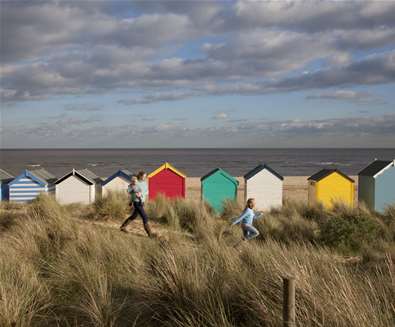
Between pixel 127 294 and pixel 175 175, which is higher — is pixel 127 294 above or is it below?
below

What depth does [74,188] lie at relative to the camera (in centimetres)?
1404

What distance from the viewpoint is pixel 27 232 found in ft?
25.1

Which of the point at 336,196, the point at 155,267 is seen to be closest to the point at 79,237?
the point at 155,267

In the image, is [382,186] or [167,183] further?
[167,183]

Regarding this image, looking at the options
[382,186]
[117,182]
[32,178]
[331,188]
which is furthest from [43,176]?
[382,186]

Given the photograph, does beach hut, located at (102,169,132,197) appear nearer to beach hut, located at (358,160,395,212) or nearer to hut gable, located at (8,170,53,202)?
hut gable, located at (8,170,53,202)

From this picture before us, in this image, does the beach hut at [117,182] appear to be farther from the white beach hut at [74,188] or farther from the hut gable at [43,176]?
the hut gable at [43,176]

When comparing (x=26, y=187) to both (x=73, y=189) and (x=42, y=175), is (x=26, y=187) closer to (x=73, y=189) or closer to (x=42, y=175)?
(x=42, y=175)

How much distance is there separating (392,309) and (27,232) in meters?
5.72

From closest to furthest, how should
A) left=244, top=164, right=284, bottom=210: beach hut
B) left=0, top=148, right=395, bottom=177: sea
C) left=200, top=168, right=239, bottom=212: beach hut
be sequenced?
left=200, top=168, right=239, bottom=212: beach hut → left=244, top=164, right=284, bottom=210: beach hut → left=0, top=148, right=395, bottom=177: sea

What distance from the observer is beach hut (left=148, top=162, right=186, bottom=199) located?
14.2 meters

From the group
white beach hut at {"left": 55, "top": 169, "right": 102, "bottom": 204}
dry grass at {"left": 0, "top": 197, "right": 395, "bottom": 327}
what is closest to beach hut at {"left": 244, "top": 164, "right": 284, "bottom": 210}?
white beach hut at {"left": 55, "top": 169, "right": 102, "bottom": 204}

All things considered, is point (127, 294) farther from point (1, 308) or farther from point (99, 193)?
point (99, 193)

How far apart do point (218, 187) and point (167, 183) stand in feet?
5.17
